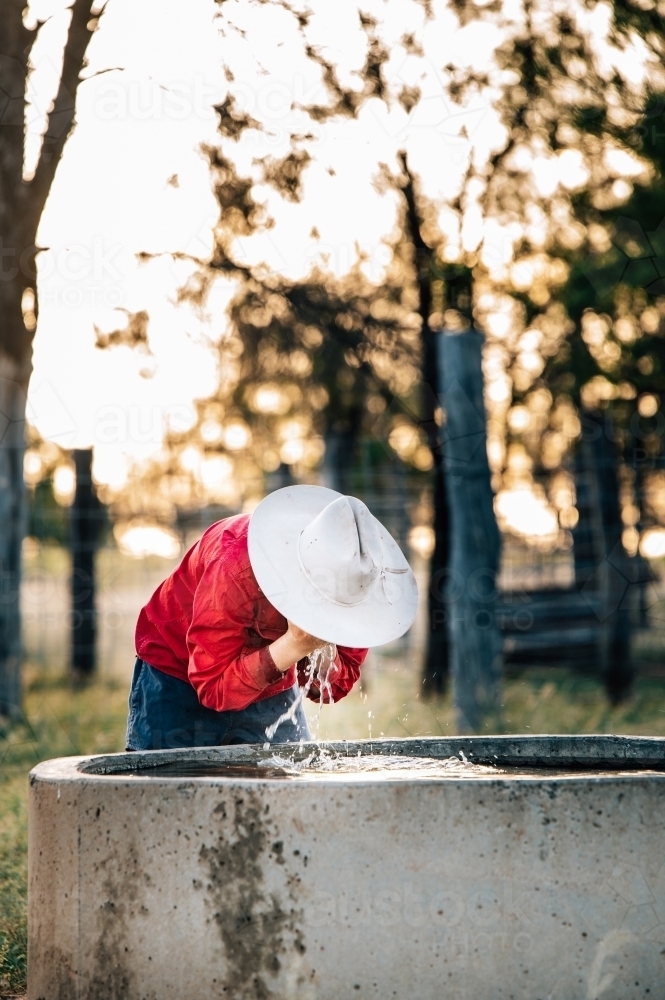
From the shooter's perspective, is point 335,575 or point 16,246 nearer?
point 335,575

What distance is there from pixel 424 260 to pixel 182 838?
7.30 meters

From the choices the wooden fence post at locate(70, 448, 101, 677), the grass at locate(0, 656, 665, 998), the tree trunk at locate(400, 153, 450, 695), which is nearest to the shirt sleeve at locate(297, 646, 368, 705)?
the grass at locate(0, 656, 665, 998)

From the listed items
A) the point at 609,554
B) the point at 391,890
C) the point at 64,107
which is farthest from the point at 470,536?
the point at 391,890

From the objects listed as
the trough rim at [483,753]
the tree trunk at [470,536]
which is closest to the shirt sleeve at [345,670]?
the trough rim at [483,753]

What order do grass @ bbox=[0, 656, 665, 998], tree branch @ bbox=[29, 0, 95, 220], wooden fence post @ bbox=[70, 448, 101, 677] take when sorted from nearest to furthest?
grass @ bbox=[0, 656, 665, 998], tree branch @ bbox=[29, 0, 95, 220], wooden fence post @ bbox=[70, 448, 101, 677]

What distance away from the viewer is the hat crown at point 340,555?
3342mm

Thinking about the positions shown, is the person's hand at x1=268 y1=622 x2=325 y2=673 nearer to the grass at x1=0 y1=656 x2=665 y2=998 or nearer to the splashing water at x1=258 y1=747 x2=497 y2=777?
the splashing water at x1=258 y1=747 x2=497 y2=777

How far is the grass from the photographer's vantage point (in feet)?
19.5

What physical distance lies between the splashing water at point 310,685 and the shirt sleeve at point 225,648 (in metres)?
0.38

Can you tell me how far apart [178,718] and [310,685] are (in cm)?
44

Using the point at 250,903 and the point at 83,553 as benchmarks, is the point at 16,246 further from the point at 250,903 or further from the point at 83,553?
the point at 250,903

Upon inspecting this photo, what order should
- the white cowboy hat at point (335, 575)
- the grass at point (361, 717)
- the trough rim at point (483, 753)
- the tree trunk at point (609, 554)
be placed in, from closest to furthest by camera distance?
the white cowboy hat at point (335, 575) → the trough rim at point (483, 753) → the grass at point (361, 717) → the tree trunk at point (609, 554)

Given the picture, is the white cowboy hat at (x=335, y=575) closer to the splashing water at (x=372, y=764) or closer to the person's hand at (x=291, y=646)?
the person's hand at (x=291, y=646)

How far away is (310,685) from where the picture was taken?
403 cm
